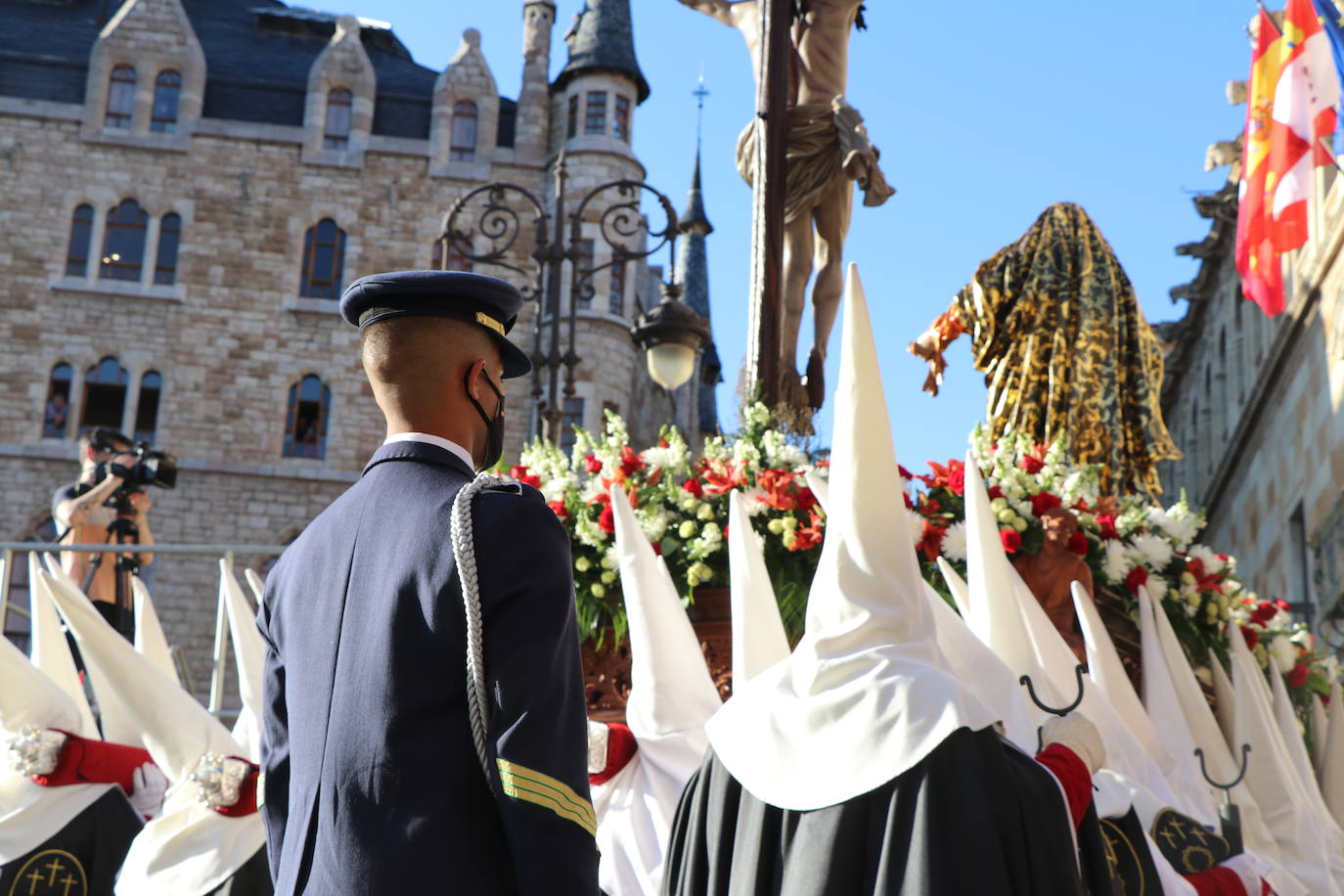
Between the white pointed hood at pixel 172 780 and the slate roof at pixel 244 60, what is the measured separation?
31372mm

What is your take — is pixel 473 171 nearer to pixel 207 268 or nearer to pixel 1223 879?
pixel 207 268

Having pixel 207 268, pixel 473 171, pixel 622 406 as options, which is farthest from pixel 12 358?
pixel 622 406

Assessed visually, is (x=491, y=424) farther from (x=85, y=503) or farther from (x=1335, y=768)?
(x=85, y=503)

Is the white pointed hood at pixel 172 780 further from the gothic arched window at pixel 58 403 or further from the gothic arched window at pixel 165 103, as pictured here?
the gothic arched window at pixel 165 103

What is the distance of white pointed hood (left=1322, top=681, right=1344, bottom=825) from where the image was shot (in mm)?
6352

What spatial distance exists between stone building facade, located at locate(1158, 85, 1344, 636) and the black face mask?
552 inches

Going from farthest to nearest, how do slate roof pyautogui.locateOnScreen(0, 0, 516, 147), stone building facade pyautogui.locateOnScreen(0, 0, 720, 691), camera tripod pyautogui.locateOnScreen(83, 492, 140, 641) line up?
slate roof pyautogui.locateOnScreen(0, 0, 516, 147) < stone building facade pyautogui.locateOnScreen(0, 0, 720, 691) < camera tripod pyautogui.locateOnScreen(83, 492, 140, 641)

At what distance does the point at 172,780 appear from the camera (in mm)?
5352

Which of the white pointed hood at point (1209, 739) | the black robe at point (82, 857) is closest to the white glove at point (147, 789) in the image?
the black robe at point (82, 857)

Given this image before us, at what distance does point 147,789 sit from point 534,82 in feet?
104

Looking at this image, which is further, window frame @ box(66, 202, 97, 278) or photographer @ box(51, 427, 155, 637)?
window frame @ box(66, 202, 97, 278)

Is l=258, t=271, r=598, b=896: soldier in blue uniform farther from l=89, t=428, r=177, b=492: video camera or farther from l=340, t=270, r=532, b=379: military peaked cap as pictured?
l=89, t=428, r=177, b=492: video camera

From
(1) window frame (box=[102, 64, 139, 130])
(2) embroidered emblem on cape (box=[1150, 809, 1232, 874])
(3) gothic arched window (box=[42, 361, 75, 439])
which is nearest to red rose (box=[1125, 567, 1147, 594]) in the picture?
(2) embroidered emblem on cape (box=[1150, 809, 1232, 874])

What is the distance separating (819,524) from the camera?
5.49 m
